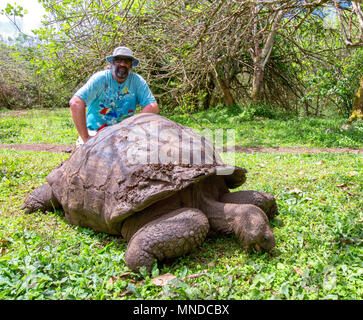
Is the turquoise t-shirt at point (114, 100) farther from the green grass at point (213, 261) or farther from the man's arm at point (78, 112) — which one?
the green grass at point (213, 261)

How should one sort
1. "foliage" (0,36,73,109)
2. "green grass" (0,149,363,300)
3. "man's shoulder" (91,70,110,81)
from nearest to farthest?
"green grass" (0,149,363,300) → "man's shoulder" (91,70,110,81) → "foliage" (0,36,73,109)

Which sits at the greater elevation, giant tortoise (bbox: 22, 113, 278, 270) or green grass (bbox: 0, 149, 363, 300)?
giant tortoise (bbox: 22, 113, 278, 270)

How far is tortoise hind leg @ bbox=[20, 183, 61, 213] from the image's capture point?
3273 millimetres

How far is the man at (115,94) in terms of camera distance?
3.68 m

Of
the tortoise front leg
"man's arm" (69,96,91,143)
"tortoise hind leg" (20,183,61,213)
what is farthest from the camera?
"man's arm" (69,96,91,143)

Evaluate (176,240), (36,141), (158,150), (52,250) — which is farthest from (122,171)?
(36,141)

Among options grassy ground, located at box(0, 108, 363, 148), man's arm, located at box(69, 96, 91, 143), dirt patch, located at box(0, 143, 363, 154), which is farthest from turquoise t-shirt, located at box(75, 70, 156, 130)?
dirt patch, located at box(0, 143, 363, 154)

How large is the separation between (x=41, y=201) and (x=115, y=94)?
152 cm

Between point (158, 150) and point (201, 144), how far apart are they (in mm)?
440

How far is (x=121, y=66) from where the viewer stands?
12.3 feet

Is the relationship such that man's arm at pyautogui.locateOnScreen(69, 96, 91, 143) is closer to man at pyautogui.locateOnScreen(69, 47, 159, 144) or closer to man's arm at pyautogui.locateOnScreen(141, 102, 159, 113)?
man at pyautogui.locateOnScreen(69, 47, 159, 144)

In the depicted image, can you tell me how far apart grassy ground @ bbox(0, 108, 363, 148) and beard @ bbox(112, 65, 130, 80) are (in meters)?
2.81
